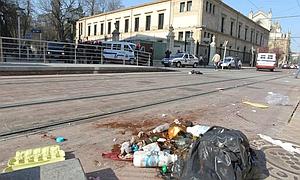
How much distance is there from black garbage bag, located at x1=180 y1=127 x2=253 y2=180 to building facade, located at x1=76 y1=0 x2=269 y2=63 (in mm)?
36959

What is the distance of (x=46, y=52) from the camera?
1898cm

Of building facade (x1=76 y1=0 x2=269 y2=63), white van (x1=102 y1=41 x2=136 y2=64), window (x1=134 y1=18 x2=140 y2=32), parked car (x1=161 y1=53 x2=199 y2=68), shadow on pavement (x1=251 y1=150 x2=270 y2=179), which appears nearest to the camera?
shadow on pavement (x1=251 y1=150 x2=270 y2=179)

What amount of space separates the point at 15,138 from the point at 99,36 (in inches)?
2348

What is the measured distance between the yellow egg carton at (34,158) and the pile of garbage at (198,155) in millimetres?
684

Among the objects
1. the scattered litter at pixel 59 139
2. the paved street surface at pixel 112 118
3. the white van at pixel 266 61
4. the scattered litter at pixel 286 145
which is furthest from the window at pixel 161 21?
the scattered litter at pixel 59 139

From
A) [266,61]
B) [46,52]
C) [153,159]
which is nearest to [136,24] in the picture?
[266,61]

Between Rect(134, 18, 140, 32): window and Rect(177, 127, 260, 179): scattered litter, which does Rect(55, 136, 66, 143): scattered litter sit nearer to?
Rect(177, 127, 260, 179): scattered litter

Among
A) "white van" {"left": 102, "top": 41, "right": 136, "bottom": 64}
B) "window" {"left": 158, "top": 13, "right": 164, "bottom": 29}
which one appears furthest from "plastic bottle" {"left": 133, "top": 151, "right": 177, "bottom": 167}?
"window" {"left": 158, "top": 13, "right": 164, "bottom": 29}

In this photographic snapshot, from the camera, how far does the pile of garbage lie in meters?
3.04

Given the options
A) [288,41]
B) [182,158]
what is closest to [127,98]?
[182,158]

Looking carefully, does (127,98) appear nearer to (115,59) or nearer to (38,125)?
(38,125)

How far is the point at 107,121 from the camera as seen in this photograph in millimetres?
5852

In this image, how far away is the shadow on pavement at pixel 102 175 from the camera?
11.0ft

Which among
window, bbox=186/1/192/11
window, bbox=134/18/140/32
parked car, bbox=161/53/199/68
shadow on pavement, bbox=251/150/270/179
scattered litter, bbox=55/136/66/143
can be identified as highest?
window, bbox=186/1/192/11
